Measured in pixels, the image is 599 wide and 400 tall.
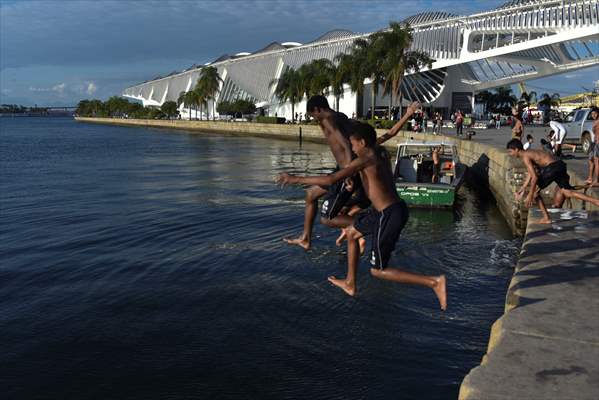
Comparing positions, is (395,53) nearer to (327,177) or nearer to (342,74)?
(342,74)

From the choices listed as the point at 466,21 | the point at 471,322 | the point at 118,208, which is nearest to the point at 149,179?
the point at 118,208

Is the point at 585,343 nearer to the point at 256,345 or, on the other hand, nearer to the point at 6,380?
the point at 256,345

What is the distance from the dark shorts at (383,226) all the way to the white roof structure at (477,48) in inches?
2429

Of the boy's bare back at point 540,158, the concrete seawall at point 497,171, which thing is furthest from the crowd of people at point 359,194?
the concrete seawall at point 497,171

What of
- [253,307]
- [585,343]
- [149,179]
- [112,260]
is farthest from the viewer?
[149,179]

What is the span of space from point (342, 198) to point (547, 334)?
9.24ft

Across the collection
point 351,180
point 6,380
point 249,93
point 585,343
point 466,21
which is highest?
point 466,21

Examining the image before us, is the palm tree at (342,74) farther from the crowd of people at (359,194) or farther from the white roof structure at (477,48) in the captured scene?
the crowd of people at (359,194)

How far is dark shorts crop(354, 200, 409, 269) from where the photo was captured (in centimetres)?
612

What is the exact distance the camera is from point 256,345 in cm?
856

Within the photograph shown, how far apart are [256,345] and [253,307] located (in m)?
1.62

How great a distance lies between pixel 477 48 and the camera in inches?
3091

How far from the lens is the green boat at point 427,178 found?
19.4m

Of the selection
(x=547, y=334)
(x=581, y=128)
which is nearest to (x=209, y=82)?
(x=581, y=128)
